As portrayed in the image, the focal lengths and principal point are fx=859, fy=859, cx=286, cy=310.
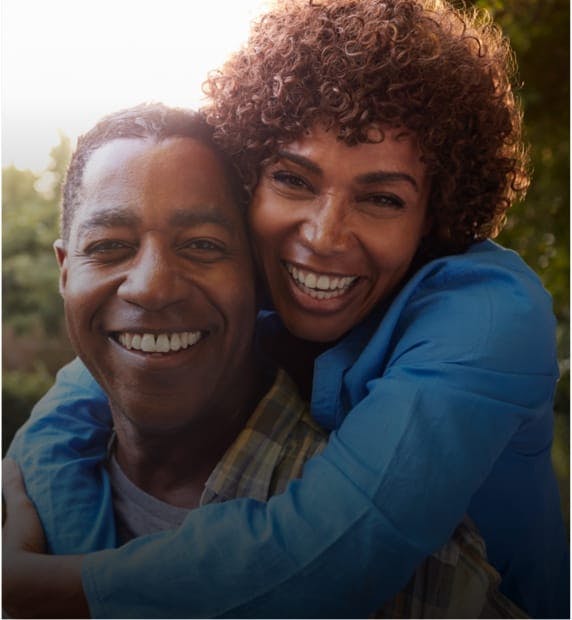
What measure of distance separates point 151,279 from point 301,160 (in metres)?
0.37

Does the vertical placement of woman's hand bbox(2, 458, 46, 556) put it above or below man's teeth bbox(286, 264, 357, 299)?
below

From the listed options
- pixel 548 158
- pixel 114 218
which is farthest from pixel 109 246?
pixel 548 158

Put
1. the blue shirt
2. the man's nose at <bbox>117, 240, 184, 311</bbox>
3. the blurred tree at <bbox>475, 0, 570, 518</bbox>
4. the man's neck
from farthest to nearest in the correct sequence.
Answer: the blurred tree at <bbox>475, 0, 570, 518</bbox> < the man's neck < the man's nose at <bbox>117, 240, 184, 311</bbox> < the blue shirt

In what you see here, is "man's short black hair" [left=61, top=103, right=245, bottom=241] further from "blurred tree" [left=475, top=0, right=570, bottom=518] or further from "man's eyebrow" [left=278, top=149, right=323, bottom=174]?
A: "blurred tree" [left=475, top=0, right=570, bottom=518]

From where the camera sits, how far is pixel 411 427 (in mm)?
1504

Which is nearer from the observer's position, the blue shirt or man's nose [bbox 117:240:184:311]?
the blue shirt

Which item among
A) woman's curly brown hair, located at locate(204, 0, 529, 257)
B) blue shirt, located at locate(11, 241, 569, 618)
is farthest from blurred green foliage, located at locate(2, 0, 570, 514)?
woman's curly brown hair, located at locate(204, 0, 529, 257)

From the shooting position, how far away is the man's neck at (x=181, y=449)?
68.2 inches

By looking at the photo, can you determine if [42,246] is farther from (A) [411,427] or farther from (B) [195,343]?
(A) [411,427]

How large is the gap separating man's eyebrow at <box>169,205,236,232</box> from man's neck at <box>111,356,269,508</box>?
0.32 metres

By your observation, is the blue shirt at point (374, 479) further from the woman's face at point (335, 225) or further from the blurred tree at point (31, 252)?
the blurred tree at point (31, 252)

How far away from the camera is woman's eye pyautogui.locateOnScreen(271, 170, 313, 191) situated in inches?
65.8

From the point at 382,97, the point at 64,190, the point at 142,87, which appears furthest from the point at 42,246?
the point at 382,97

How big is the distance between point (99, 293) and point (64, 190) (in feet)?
0.79
